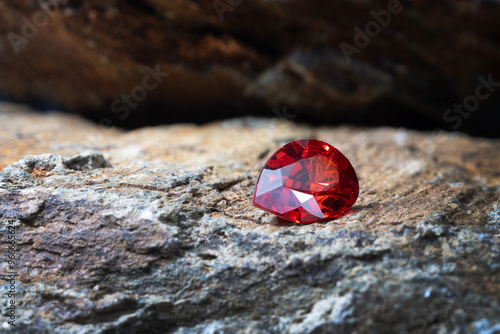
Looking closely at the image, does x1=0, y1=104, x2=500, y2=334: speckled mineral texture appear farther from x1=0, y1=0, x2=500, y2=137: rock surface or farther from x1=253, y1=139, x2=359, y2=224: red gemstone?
x1=0, y1=0, x2=500, y2=137: rock surface

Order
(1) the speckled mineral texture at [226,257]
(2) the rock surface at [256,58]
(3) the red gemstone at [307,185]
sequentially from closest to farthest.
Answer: (1) the speckled mineral texture at [226,257], (3) the red gemstone at [307,185], (2) the rock surface at [256,58]

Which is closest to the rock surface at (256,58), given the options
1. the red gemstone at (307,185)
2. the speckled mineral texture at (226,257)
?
the speckled mineral texture at (226,257)

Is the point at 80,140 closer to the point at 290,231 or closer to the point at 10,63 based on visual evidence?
the point at 10,63

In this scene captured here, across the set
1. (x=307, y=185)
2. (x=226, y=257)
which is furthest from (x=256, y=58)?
(x=226, y=257)

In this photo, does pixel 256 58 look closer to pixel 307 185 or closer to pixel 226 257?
pixel 307 185

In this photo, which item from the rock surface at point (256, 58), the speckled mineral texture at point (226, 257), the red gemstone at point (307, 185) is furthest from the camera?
the rock surface at point (256, 58)

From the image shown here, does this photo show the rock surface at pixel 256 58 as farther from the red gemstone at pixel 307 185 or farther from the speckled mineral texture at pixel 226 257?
the red gemstone at pixel 307 185

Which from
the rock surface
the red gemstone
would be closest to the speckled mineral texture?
the red gemstone
